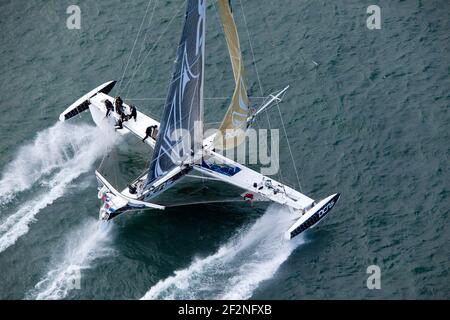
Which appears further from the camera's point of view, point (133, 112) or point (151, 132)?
point (133, 112)

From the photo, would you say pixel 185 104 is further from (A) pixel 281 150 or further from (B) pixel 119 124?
(A) pixel 281 150

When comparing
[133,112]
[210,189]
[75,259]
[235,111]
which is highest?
[133,112]

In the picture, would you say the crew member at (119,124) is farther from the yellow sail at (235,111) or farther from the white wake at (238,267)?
the white wake at (238,267)

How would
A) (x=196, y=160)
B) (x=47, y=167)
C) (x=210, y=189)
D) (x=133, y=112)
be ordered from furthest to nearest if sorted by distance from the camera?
(x=133, y=112) → (x=47, y=167) → (x=210, y=189) → (x=196, y=160)

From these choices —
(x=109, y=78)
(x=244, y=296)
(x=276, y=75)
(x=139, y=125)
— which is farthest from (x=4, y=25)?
(x=244, y=296)

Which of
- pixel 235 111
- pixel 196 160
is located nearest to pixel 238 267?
pixel 196 160

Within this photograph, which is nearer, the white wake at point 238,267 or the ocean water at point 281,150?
the white wake at point 238,267

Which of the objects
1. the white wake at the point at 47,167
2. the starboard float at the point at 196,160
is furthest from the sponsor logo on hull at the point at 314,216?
the white wake at the point at 47,167

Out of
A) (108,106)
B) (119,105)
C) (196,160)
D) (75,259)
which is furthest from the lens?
(108,106)
